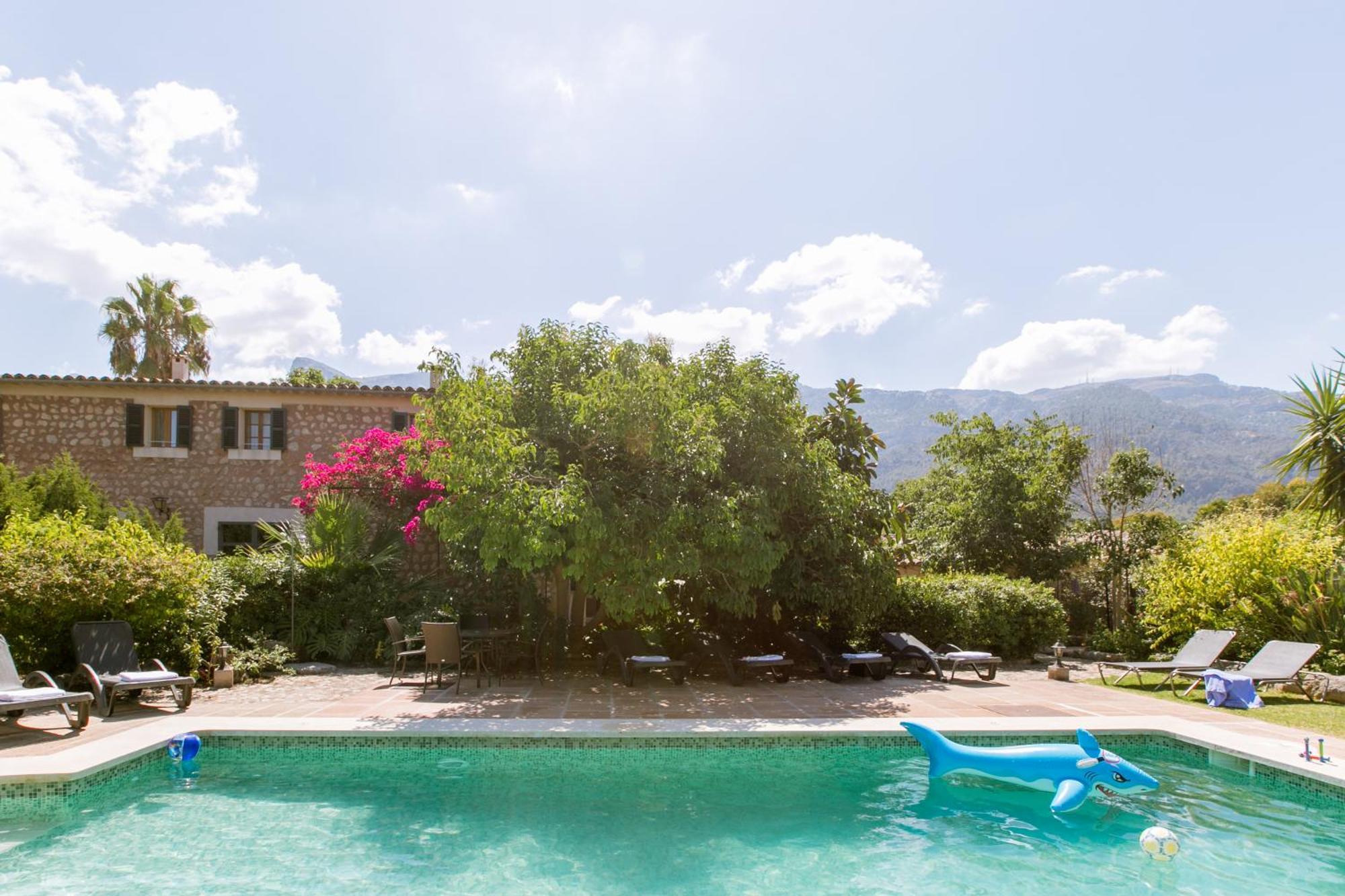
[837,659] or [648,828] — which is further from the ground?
[837,659]

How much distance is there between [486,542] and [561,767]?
2.55 metres

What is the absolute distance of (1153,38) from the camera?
36.9 feet

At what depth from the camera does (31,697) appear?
7336 mm

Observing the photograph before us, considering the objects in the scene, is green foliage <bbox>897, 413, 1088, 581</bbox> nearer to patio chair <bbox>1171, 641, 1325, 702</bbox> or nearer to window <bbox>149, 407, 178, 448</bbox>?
patio chair <bbox>1171, 641, 1325, 702</bbox>

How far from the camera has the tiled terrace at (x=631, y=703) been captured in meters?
8.41

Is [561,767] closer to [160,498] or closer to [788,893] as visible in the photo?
[788,893]

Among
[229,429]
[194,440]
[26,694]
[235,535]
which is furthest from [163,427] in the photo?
[26,694]

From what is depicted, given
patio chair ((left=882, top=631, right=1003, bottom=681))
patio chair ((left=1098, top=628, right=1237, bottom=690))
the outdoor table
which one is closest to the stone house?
the outdoor table

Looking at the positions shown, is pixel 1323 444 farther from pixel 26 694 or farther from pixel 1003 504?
pixel 26 694

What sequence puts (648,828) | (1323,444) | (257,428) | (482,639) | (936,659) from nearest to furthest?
(648,828) < (482,639) < (1323,444) < (936,659) < (257,428)

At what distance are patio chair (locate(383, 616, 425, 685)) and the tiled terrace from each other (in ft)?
1.06

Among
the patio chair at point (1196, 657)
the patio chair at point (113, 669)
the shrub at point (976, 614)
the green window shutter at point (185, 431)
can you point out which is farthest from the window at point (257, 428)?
the patio chair at point (1196, 657)

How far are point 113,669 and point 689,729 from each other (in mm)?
6492

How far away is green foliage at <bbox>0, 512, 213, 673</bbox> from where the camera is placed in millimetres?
9023
